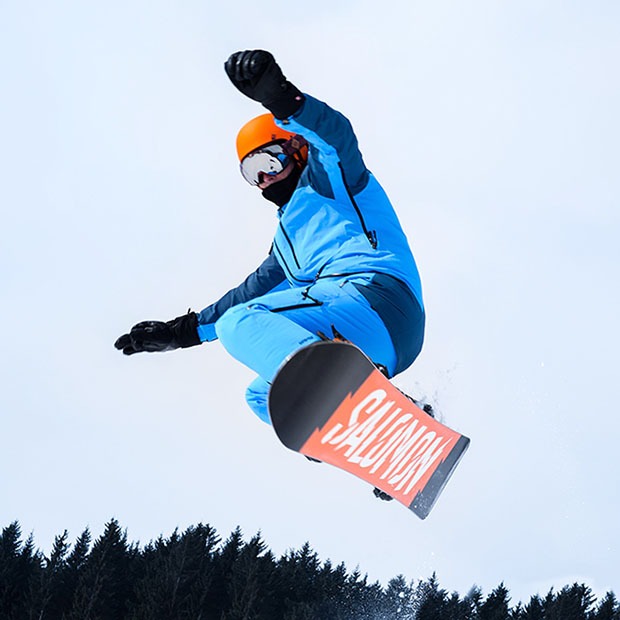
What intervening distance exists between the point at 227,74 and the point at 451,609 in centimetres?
4786

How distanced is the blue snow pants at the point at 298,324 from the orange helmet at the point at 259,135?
88cm

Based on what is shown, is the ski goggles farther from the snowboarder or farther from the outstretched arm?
the outstretched arm

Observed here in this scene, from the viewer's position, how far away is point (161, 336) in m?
4.87

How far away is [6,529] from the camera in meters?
45.9

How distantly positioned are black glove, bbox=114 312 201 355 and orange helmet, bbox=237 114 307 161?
110 centimetres

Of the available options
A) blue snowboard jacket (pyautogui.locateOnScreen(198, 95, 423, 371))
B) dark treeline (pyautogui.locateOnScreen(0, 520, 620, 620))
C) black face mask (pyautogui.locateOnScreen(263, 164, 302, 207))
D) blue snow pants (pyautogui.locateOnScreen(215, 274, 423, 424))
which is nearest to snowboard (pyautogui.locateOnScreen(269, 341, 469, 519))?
blue snow pants (pyautogui.locateOnScreen(215, 274, 423, 424))

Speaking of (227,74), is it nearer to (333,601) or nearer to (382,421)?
(382,421)

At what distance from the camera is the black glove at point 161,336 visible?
4.86 m

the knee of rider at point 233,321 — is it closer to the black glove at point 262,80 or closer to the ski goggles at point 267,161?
the black glove at point 262,80

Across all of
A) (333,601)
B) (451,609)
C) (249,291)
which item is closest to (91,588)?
(333,601)

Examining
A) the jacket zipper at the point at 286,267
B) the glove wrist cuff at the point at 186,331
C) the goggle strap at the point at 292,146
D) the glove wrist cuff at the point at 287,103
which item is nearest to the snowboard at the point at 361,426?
the jacket zipper at the point at 286,267

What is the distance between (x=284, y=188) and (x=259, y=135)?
30 centimetres

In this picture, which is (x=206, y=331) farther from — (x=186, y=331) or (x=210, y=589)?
(x=210, y=589)

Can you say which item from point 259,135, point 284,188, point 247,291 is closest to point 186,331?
point 247,291
